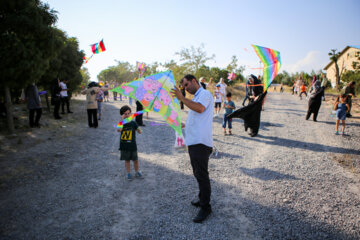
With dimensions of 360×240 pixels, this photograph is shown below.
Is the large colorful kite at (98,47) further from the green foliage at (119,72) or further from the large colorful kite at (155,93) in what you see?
the green foliage at (119,72)

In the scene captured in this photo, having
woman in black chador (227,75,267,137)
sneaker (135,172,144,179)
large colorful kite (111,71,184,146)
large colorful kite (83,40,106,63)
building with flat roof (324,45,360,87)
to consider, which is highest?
building with flat roof (324,45,360,87)

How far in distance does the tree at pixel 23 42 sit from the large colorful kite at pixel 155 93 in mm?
3223

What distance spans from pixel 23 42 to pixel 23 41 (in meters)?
0.03

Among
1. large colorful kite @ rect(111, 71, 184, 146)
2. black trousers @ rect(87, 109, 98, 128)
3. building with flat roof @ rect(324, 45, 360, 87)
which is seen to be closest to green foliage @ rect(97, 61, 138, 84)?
building with flat roof @ rect(324, 45, 360, 87)

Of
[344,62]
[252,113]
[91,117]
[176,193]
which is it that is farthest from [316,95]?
[344,62]

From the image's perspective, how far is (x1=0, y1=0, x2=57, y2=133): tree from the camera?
488cm

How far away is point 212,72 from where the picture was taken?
28.7 meters

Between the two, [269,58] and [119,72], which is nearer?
[269,58]

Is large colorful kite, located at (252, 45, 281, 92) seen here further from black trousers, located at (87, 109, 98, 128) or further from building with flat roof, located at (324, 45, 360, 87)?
building with flat roof, located at (324, 45, 360, 87)

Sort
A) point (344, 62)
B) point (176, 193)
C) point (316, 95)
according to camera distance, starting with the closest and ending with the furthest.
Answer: point (176, 193)
point (316, 95)
point (344, 62)

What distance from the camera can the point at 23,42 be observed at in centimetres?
526

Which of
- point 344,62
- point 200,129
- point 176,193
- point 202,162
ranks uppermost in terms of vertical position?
point 344,62

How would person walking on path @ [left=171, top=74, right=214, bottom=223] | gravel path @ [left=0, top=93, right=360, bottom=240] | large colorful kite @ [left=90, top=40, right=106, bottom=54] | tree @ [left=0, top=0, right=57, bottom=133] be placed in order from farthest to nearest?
large colorful kite @ [left=90, top=40, right=106, bottom=54]
tree @ [left=0, top=0, right=57, bottom=133]
gravel path @ [left=0, top=93, right=360, bottom=240]
person walking on path @ [left=171, top=74, right=214, bottom=223]

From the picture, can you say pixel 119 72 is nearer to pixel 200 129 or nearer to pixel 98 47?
pixel 98 47
